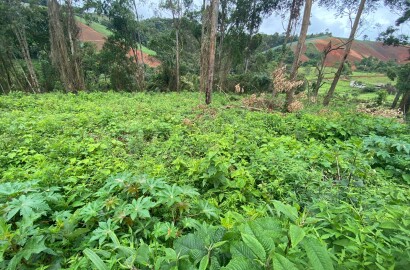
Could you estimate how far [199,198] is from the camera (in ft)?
8.66

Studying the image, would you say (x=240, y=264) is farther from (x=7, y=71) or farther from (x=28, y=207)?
(x=7, y=71)

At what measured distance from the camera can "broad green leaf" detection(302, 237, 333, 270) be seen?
86 centimetres

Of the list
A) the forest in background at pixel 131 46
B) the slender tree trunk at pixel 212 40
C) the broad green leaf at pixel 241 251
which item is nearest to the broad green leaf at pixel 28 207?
the broad green leaf at pixel 241 251

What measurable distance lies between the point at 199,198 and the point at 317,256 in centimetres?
184

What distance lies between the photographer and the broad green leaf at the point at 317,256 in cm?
86

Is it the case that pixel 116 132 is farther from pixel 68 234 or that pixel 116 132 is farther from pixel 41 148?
pixel 68 234

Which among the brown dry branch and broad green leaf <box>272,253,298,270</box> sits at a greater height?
the brown dry branch

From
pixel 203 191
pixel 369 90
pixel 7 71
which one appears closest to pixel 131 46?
pixel 7 71

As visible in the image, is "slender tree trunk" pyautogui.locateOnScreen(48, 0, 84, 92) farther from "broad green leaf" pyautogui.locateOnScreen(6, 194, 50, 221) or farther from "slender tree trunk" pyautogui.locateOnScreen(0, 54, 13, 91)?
"broad green leaf" pyautogui.locateOnScreen(6, 194, 50, 221)

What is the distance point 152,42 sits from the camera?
20.9 metres

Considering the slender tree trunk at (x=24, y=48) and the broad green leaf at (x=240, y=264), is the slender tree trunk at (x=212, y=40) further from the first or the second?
the slender tree trunk at (x=24, y=48)

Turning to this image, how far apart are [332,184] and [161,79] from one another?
20.5 meters

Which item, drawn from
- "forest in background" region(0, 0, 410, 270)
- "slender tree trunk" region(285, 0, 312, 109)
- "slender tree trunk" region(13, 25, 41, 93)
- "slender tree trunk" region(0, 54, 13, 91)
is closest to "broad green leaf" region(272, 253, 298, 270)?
"forest in background" region(0, 0, 410, 270)

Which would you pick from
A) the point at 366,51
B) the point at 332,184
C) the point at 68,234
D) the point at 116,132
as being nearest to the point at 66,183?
the point at 68,234
